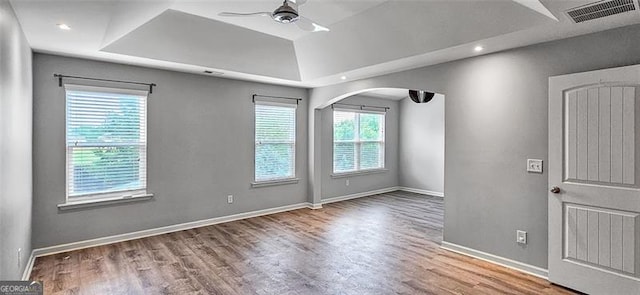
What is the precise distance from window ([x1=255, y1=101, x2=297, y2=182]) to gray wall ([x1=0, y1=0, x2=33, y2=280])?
305 centimetres

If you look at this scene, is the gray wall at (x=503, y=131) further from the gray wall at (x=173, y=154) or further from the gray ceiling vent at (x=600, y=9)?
the gray wall at (x=173, y=154)

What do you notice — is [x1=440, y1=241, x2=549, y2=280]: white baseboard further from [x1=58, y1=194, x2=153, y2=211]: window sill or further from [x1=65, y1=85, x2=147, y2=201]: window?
[x1=65, y1=85, x2=147, y2=201]: window

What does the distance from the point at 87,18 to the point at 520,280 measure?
4854mm

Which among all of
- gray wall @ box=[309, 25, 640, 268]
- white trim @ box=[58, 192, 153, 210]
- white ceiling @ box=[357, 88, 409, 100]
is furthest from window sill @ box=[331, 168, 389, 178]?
white trim @ box=[58, 192, 153, 210]

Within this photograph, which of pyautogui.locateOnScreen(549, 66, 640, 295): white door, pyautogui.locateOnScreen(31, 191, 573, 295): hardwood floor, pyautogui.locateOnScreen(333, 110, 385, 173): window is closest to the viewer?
pyautogui.locateOnScreen(549, 66, 640, 295): white door

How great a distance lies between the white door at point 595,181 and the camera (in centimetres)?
263

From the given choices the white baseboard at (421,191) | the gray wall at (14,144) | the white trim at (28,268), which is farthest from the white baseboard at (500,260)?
the white trim at (28,268)

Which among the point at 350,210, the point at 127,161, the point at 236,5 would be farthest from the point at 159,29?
the point at 350,210

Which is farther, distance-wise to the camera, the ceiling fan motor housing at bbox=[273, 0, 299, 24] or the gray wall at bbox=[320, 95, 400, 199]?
the gray wall at bbox=[320, 95, 400, 199]

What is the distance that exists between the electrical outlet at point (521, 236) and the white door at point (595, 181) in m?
0.28

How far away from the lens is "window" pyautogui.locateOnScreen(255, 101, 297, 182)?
573 centimetres

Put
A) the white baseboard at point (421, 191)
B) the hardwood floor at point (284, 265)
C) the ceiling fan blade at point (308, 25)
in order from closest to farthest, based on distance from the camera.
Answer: the ceiling fan blade at point (308, 25) → the hardwood floor at point (284, 265) → the white baseboard at point (421, 191)

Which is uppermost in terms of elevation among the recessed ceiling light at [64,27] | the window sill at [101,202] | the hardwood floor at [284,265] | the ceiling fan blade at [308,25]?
the recessed ceiling light at [64,27]

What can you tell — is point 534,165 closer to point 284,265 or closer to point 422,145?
point 284,265
